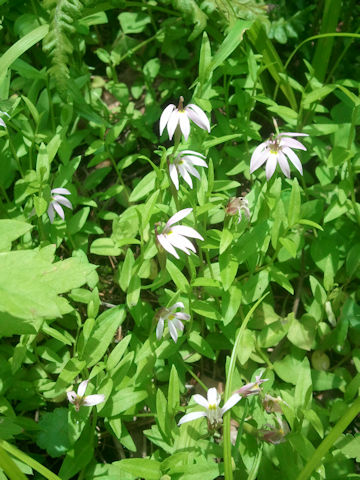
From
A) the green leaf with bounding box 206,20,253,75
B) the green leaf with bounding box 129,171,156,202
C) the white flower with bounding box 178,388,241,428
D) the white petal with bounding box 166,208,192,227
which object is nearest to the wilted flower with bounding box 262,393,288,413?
the white flower with bounding box 178,388,241,428

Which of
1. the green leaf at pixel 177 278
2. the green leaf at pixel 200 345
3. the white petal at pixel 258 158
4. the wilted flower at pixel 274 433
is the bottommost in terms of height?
the wilted flower at pixel 274 433

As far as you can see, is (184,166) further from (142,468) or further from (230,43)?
(142,468)

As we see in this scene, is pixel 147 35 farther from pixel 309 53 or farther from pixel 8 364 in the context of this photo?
pixel 8 364

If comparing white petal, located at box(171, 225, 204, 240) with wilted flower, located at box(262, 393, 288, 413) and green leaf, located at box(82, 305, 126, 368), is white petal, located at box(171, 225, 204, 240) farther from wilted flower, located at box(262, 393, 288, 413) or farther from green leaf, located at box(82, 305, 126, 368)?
wilted flower, located at box(262, 393, 288, 413)

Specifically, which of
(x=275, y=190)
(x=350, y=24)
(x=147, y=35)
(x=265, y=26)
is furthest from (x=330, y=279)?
(x=147, y=35)

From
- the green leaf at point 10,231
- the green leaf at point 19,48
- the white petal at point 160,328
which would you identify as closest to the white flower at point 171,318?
the white petal at point 160,328

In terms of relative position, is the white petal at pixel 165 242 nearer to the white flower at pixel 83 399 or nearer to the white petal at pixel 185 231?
the white petal at pixel 185 231
